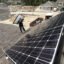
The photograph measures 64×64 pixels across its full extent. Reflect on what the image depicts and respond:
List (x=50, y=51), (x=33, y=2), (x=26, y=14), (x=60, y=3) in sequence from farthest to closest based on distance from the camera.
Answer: (x=33, y=2)
(x=60, y=3)
(x=26, y=14)
(x=50, y=51)

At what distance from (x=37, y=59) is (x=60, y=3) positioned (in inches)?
2260

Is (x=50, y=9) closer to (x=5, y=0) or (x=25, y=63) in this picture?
(x=25, y=63)

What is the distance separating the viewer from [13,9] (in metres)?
47.8

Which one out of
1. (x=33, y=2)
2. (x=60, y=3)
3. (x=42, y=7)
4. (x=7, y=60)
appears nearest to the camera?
(x=7, y=60)

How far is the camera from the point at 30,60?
7.22 m

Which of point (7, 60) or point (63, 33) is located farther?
point (7, 60)

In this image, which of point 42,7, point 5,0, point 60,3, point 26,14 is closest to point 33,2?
point 60,3

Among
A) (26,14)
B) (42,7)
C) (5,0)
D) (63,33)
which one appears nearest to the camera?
(63,33)

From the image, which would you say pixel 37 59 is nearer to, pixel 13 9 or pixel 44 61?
pixel 44 61

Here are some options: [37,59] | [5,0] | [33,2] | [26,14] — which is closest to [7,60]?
[37,59]

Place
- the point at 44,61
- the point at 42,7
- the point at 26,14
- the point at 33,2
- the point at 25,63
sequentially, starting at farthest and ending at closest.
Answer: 1. the point at 33,2
2. the point at 42,7
3. the point at 26,14
4. the point at 25,63
5. the point at 44,61

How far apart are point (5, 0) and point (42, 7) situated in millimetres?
78131

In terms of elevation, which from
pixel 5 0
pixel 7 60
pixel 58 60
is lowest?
pixel 5 0

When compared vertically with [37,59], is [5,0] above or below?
below
